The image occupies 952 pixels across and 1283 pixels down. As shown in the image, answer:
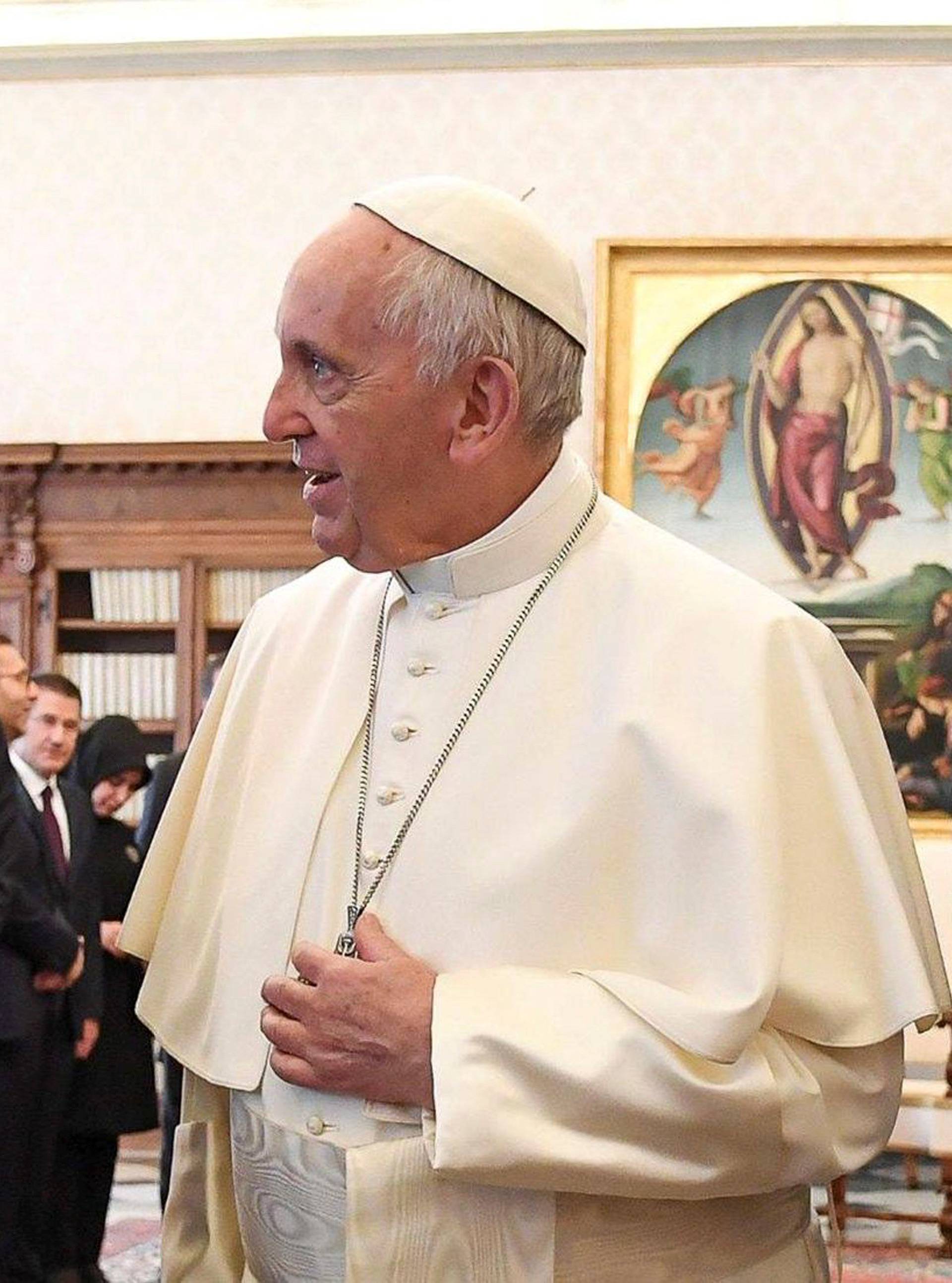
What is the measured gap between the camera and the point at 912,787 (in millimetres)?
8180

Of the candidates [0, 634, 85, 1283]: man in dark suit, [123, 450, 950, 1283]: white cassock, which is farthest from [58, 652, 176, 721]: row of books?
[123, 450, 950, 1283]: white cassock

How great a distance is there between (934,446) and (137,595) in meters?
3.68

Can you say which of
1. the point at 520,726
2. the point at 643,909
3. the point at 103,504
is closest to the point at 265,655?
the point at 520,726

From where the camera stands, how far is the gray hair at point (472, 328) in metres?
2.05

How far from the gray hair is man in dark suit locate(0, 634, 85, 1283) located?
3128mm

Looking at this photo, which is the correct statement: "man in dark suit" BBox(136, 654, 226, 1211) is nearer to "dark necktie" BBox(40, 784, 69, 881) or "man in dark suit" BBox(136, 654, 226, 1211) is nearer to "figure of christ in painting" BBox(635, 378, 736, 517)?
"dark necktie" BBox(40, 784, 69, 881)

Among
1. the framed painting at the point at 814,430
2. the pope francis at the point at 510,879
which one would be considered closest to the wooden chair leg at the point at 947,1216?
the framed painting at the point at 814,430

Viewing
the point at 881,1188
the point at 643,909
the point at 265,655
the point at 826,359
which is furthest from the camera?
the point at 826,359

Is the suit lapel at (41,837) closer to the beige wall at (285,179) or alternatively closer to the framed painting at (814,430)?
the beige wall at (285,179)

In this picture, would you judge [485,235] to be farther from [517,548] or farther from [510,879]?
[510,879]

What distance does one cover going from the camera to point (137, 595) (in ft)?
27.7

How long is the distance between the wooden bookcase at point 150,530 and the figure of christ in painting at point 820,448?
218 cm

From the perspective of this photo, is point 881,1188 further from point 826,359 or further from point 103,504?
point 103,504

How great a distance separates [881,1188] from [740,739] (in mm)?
6374
